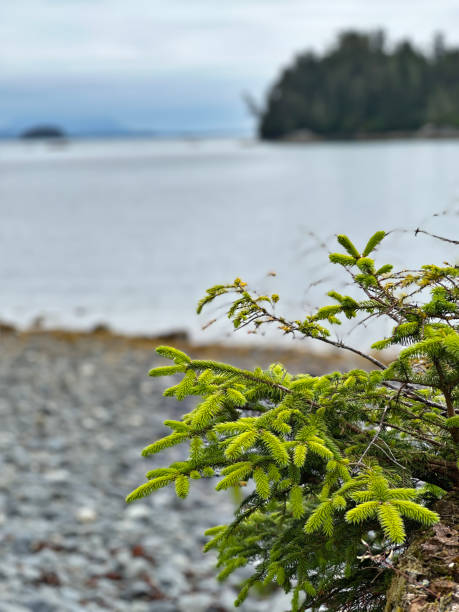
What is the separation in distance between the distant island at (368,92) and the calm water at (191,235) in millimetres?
49462

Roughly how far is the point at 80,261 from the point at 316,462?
33326mm

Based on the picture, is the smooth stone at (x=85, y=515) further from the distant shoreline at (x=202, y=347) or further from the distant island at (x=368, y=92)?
the distant island at (x=368, y=92)

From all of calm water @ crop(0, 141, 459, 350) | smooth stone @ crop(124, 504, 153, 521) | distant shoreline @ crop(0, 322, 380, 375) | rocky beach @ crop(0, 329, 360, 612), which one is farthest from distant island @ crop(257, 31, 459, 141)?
smooth stone @ crop(124, 504, 153, 521)

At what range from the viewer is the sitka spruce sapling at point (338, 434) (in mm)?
2189

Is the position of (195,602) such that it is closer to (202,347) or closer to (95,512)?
(95,512)

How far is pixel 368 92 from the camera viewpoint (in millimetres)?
145625

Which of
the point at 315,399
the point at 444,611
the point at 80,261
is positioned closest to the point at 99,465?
the point at 315,399

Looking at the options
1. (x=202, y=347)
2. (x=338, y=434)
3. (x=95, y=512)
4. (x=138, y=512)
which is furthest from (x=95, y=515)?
(x=202, y=347)

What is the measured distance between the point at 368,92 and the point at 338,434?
505 ft

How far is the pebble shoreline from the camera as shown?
610cm

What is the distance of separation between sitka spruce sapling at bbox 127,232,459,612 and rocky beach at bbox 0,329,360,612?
12.7 ft

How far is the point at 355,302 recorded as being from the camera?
95.4 inches

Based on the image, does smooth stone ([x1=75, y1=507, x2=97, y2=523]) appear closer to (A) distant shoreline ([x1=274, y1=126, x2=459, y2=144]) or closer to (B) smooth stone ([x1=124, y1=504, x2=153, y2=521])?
(B) smooth stone ([x1=124, y1=504, x2=153, y2=521])

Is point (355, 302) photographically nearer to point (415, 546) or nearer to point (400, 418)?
point (400, 418)
